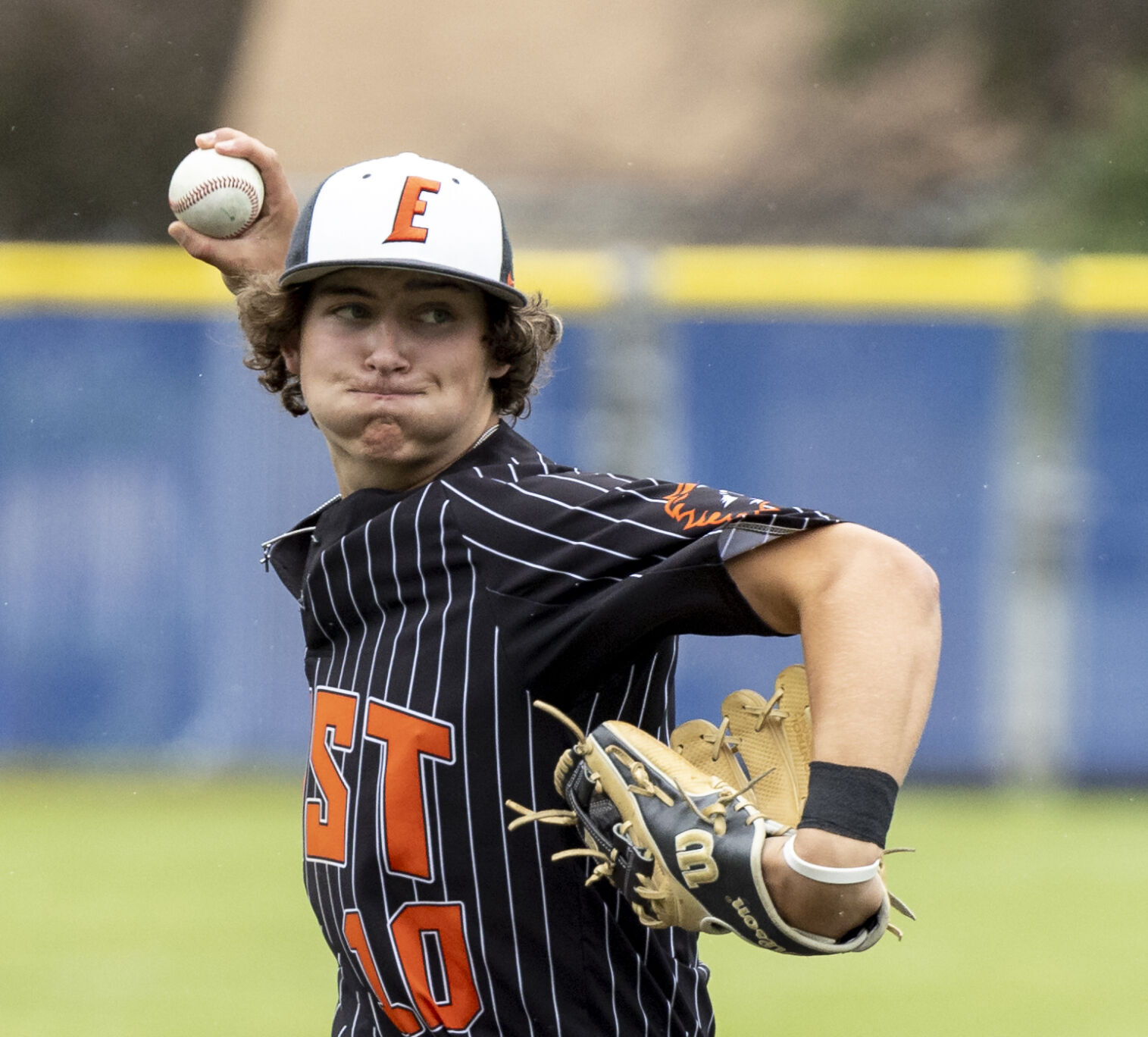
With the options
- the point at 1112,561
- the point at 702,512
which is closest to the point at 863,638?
the point at 702,512

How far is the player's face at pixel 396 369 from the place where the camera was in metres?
2.17

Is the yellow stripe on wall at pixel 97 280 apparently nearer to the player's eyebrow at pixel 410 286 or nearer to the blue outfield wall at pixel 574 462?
the blue outfield wall at pixel 574 462

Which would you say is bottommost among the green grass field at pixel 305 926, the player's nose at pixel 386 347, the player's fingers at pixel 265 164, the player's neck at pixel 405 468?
the green grass field at pixel 305 926

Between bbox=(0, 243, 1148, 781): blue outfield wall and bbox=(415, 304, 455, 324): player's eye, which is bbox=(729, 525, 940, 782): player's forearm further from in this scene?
bbox=(0, 243, 1148, 781): blue outfield wall

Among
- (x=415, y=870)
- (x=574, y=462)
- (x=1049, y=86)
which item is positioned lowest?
(x=415, y=870)

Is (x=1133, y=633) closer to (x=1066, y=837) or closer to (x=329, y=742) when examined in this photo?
(x=1066, y=837)

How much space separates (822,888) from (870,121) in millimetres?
25100

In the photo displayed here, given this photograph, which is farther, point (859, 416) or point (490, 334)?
point (859, 416)

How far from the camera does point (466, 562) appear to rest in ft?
6.75

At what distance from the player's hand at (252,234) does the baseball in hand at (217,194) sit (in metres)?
0.01

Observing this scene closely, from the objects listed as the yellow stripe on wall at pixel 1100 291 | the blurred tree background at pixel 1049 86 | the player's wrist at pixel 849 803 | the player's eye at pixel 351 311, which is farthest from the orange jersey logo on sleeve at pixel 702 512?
the blurred tree background at pixel 1049 86

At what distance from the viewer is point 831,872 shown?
1.67m

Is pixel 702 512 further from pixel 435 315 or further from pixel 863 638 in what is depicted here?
pixel 435 315

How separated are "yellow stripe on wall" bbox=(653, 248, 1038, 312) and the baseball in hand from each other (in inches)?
223
